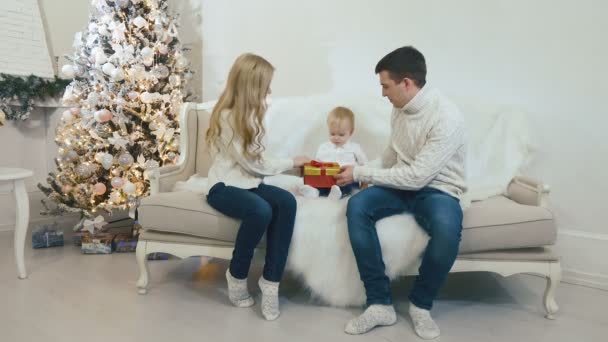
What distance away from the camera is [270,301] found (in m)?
2.16

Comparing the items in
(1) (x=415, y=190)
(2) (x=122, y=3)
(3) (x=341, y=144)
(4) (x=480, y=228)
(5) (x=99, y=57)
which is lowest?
(4) (x=480, y=228)

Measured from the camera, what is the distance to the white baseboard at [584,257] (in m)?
2.76

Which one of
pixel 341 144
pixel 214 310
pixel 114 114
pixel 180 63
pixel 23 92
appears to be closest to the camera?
pixel 214 310

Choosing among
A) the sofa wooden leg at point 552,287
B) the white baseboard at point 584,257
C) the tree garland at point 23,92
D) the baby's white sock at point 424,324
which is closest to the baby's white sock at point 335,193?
the baby's white sock at point 424,324

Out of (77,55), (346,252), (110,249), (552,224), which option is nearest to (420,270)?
(346,252)

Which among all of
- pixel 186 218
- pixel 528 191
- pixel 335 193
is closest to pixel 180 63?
pixel 186 218

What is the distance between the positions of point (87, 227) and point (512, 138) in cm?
274

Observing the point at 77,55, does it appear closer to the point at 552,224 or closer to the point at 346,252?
the point at 346,252

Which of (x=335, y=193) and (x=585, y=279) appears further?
(x=585, y=279)

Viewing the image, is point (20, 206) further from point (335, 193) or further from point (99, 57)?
point (335, 193)

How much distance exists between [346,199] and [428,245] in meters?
0.53

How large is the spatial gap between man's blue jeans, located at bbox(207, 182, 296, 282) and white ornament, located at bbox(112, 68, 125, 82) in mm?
1522

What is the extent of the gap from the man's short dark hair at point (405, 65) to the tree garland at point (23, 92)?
116 inches

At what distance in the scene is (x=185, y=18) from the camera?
453cm
